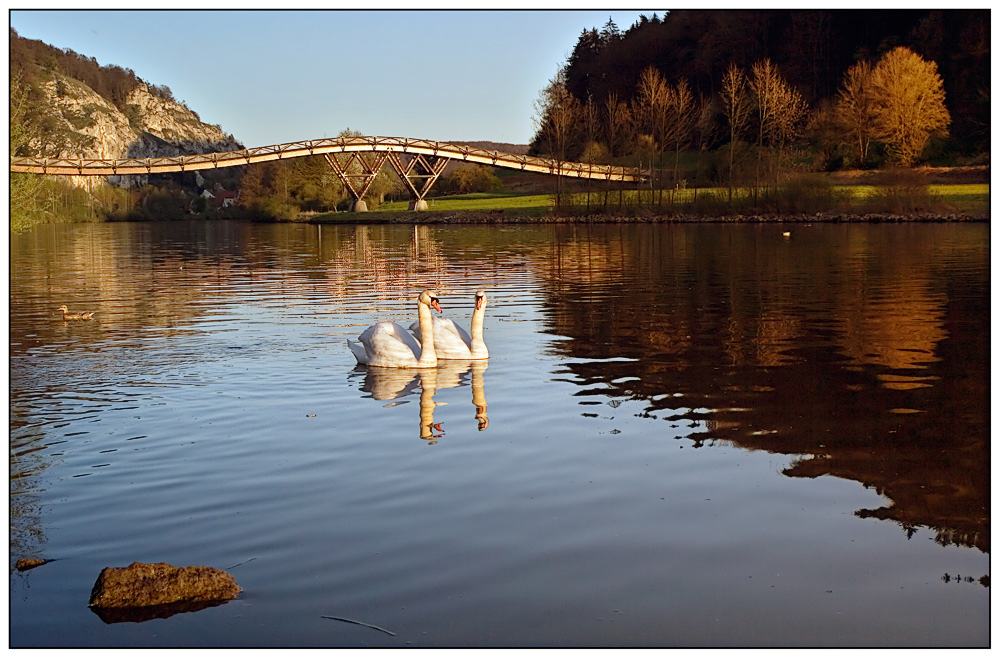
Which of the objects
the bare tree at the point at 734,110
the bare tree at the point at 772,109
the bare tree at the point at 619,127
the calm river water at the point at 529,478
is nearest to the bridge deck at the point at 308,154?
the bare tree at the point at 619,127

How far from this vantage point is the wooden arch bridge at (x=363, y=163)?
104 meters

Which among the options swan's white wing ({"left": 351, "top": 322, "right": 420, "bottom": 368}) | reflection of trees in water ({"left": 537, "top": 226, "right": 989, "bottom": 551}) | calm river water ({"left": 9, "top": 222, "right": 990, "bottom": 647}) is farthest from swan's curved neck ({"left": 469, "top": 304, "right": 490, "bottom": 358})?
reflection of trees in water ({"left": 537, "top": 226, "right": 989, "bottom": 551})

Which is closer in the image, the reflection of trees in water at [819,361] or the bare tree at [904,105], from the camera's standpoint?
the reflection of trees in water at [819,361]

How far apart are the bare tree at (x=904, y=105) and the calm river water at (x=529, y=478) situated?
221 feet

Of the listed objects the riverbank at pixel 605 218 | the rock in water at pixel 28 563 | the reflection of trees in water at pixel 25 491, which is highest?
the riverbank at pixel 605 218

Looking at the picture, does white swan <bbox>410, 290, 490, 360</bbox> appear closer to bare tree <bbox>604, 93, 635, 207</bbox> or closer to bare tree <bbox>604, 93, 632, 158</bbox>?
bare tree <bbox>604, 93, 635, 207</bbox>

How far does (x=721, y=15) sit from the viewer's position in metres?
121

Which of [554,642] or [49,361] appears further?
[49,361]

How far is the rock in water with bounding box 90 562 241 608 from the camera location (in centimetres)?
704

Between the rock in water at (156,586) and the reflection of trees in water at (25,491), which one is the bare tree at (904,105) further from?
the rock in water at (156,586)

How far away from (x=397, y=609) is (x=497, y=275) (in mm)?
27526

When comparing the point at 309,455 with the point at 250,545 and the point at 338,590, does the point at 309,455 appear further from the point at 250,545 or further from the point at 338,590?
the point at 338,590

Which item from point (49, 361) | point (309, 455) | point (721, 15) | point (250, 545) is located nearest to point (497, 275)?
point (49, 361)

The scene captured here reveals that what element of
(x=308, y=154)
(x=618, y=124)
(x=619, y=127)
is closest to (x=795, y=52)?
(x=619, y=127)
